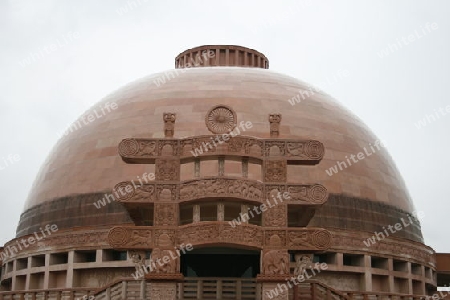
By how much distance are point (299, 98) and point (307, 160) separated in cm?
1415

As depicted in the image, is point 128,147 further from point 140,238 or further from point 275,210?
point 275,210

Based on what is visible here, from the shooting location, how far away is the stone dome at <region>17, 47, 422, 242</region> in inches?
1251

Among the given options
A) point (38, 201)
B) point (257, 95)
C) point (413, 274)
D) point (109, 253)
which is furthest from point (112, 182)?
point (413, 274)

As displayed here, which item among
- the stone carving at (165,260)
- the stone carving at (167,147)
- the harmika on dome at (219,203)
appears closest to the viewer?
the stone carving at (165,260)

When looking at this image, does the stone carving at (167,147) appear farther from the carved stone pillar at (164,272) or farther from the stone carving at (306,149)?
the stone carving at (306,149)

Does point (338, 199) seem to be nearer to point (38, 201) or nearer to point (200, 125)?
point (200, 125)

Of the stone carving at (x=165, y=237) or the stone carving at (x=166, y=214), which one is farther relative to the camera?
the stone carving at (x=166, y=214)

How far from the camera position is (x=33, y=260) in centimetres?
3275

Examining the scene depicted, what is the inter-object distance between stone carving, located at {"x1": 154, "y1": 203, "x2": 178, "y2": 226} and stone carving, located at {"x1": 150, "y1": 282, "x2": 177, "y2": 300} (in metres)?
1.92

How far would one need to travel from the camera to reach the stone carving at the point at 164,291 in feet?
66.2

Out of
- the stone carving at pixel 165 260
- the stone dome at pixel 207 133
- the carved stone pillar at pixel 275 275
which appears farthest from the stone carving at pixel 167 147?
the stone dome at pixel 207 133

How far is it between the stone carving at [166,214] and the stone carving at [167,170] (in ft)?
3.06

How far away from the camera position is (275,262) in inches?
→ 806

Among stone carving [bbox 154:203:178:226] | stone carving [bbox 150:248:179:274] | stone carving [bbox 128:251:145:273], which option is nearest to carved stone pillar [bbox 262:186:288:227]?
stone carving [bbox 154:203:178:226]
